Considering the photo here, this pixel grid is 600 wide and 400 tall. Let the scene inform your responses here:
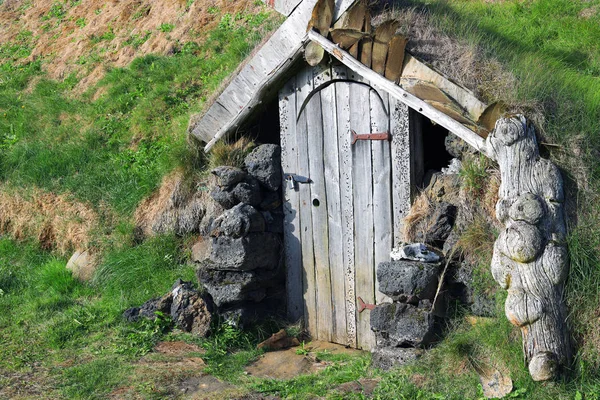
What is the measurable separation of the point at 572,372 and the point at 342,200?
271cm

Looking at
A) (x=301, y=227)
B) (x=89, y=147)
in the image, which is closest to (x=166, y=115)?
(x=89, y=147)

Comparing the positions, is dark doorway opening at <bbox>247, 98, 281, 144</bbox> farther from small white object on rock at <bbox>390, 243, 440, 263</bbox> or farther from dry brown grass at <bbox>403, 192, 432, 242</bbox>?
small white object on rock at <bbox>390, 243, 440, 263</bbox>

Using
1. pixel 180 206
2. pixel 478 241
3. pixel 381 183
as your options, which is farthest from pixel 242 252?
pixel 478 241

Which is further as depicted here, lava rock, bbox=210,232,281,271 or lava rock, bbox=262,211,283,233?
lava rock, bbox=262,211,283,233

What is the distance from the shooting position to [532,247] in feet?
18.1

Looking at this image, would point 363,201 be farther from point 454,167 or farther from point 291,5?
point 291,5

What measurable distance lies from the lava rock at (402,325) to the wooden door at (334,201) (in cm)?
68

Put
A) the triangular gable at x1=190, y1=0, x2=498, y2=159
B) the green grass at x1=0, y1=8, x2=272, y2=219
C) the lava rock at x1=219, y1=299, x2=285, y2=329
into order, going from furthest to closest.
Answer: the green grass at x1=0, y1=8, x2=272, y2=219 < the lava rock at x1=219, y1=299, x2=285, y2=329 < the triangular gable at x1=190, y1=0, x2=498, y2=159

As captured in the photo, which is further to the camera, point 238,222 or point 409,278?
point 238,222

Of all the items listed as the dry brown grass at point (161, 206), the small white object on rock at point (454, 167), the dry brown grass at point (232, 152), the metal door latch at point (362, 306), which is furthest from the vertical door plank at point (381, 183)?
the dry brown grass at point (161, 206)

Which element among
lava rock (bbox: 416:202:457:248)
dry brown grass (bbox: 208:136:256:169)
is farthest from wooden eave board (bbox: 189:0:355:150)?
lava rock (bbox: 416:202:457:248)

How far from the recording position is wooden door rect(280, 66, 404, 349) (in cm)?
704

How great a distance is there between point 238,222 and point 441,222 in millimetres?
2075

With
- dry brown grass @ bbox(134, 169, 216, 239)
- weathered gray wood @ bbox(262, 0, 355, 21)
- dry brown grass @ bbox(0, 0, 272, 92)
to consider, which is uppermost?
dry brown grass @ bbox(0, 0, 272, 92)
